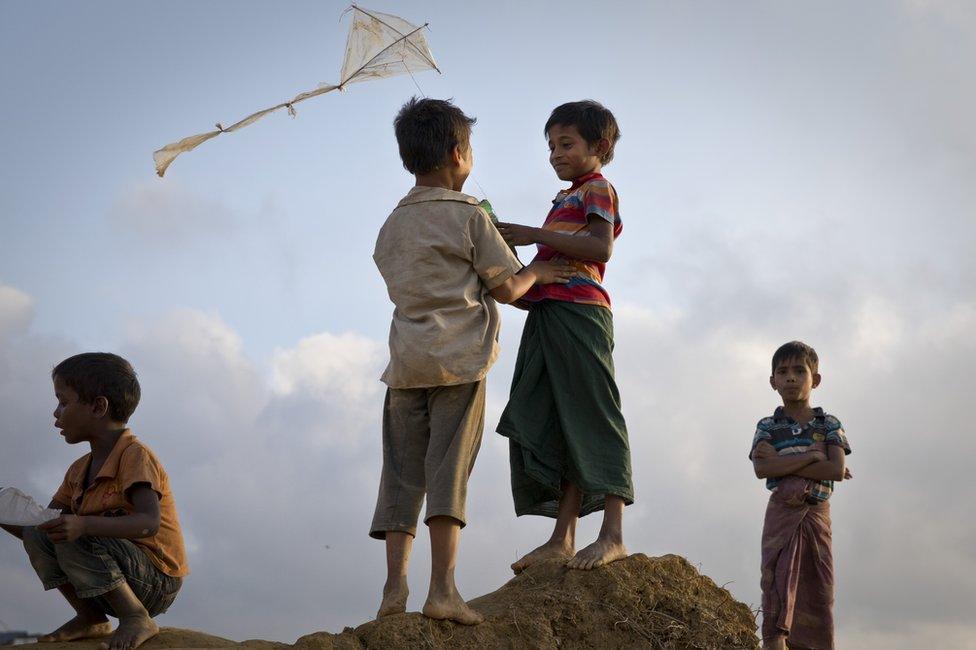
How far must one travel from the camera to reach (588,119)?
6121 millimetres

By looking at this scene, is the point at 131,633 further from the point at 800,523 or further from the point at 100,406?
the point at 800,523

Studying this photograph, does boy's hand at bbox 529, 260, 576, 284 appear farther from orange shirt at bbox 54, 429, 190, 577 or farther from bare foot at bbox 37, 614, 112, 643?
bare foot at bbox 37, 614, 112, 643

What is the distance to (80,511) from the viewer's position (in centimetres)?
567

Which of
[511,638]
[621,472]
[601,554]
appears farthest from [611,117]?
[511,638]

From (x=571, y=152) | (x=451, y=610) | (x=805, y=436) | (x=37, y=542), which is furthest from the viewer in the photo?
(x=805, y=436)

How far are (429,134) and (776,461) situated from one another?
2.97m

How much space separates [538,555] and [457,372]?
1.21 metres

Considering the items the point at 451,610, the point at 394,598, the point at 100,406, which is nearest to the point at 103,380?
the point at 100,406

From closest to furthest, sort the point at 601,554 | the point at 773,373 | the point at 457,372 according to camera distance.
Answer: the point at 457,372
the point at 601,554
the point at 773,373

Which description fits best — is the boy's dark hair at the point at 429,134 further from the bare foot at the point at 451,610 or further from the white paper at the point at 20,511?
the white paper at the point at 20,511

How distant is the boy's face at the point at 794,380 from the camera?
23.0 feet

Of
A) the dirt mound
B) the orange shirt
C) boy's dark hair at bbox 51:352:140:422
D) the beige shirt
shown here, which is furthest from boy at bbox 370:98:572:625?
boy's dark hair at bbox 51:352:140:422

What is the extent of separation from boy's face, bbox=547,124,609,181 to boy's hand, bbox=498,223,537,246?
0.47m

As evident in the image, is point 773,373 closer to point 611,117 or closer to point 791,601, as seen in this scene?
point 791,601
